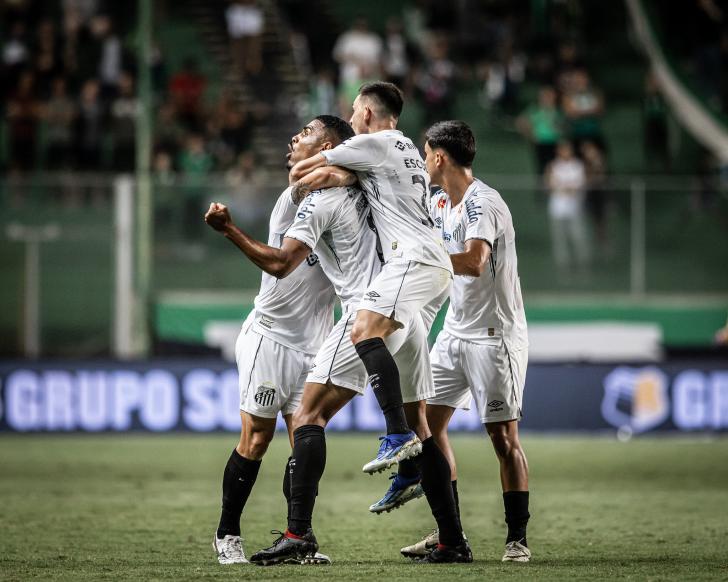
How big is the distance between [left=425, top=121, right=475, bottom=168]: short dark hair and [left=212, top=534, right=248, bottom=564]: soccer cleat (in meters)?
2.47

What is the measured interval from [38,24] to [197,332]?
27.5ft

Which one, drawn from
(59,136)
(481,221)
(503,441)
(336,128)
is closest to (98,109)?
(59,136)

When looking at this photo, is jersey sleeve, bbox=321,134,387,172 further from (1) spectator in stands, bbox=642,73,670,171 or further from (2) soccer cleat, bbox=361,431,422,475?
(1) spectator in stands, bbox=642,73,670,171

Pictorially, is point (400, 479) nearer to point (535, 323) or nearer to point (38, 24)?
point (535, 323)

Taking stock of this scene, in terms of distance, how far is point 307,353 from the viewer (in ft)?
24.6

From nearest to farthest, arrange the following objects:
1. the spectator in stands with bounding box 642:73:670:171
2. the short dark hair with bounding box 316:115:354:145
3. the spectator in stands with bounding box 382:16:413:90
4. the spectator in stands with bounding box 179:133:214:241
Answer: the short dark hair with bounding box 316:115:354:145 < the spectator in stands with bounding box 179:133:214:241 < the spectator in stands with bounding box 642:73:670:171 < the spectator in stands with bounding box 382:16:413:90

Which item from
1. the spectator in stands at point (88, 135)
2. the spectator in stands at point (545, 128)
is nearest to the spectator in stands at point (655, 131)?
the spectator in stands at point (545, 128)

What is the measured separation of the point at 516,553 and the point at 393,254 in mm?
1806

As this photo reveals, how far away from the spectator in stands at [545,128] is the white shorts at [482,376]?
1233cm

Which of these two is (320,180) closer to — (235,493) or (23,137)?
(235,493)

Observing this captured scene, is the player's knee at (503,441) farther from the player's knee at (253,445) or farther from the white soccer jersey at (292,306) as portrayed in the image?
the player's knee at (253,445)

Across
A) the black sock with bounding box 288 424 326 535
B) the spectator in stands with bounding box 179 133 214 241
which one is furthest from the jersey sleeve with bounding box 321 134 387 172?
the spectator in stands with bounding box 179 133 214 241

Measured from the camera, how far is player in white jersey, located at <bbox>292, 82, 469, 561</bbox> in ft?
22.9

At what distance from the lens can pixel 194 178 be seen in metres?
19.2
